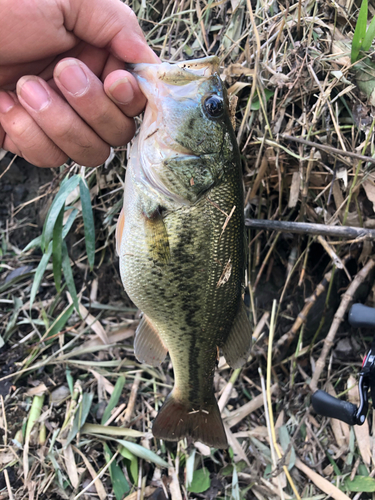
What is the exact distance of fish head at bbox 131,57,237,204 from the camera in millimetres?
1346

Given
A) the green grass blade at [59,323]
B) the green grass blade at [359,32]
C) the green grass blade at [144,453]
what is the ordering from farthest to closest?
the green grass blade at [59,323], the green grass blade at [144,453], the green grass blade at [359,32]

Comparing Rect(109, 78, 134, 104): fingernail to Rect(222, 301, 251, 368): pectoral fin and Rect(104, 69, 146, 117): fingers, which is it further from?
Rect(222, 301, 251, 368): pectoral fin

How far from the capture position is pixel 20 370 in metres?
2.37

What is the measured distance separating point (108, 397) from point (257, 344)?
3.61 ft

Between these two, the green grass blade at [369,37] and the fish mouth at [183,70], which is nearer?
the fish mouth at [183,70]

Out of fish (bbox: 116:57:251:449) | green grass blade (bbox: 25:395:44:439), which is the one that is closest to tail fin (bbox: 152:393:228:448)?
fish (bbox: 116:57:251:449)

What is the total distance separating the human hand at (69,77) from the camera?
4.51ft

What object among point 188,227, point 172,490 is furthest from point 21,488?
point 188,227

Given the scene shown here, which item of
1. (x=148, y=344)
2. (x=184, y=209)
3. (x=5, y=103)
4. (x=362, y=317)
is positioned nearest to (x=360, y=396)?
(x=362, y=317)

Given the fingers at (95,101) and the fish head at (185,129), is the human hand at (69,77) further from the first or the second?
the fish head at (185,129)

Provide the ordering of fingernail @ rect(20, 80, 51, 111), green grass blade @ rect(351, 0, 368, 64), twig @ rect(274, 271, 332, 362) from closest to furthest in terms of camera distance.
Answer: fingernail @ rect(20, 80, 51, 111)
green grass blade @ rect(351, 0, 368, 64)
twig @ rect(274, 271, 332, 362)

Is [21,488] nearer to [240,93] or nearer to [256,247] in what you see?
[256,247]

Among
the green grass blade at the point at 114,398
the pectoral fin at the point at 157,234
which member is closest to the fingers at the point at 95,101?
the pectoral fin at the point at 157,234

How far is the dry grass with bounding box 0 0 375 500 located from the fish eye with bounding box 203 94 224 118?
1.75 feet
